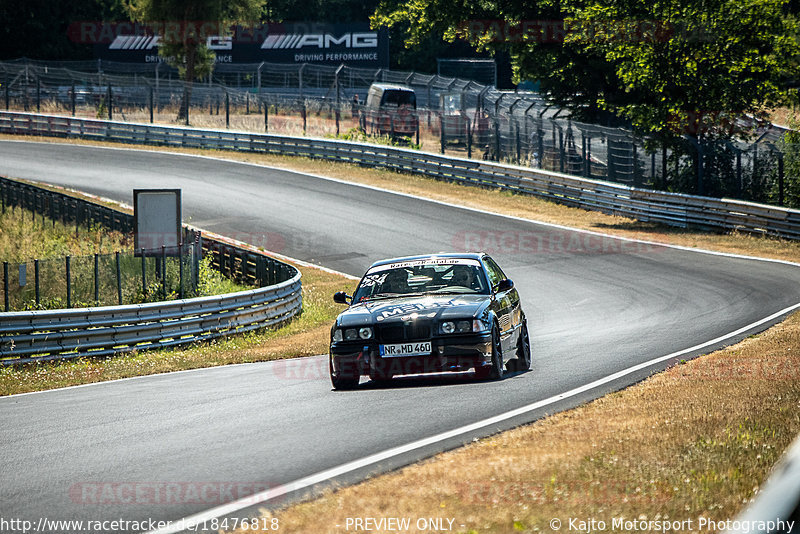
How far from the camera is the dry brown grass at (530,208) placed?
91.8 ft

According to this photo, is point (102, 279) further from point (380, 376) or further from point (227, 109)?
point (227, 109)

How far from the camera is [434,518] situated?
583 centimetres

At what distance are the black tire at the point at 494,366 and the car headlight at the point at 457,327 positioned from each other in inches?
12.8

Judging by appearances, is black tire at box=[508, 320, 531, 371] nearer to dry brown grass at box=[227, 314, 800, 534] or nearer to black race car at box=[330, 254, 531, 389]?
black race car at box=[330, 254, 531, 389]

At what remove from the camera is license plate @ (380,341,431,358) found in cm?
1123

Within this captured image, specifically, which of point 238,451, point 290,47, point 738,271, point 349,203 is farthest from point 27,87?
point 238,451

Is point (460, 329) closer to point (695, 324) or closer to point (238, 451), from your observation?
point (238, 451)

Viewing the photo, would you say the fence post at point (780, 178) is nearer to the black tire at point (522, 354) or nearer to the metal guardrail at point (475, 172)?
the metal guardrail at point (475, 172)

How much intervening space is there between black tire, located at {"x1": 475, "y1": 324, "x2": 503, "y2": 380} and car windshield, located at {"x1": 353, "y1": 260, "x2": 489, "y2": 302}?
901mm

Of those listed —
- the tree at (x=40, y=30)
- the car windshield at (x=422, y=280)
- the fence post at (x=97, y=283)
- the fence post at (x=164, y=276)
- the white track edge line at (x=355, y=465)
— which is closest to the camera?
the white track edge line at (x=355, y=465)

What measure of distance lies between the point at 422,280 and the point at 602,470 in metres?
6.12

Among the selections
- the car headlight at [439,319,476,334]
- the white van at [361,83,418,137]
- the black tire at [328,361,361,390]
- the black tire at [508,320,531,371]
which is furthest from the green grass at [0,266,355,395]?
the white van at [361,83,418,137]

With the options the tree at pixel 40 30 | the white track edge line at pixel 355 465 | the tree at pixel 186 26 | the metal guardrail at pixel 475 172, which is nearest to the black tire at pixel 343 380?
the white track edge line at pixel 355 465

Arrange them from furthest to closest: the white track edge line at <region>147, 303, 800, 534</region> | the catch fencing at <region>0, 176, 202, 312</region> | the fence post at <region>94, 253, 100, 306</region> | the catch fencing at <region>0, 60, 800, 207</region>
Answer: the catch fencing at <region>0, 60, 800, 207</region> < the fence post at <region>94, 253, 100, 306</region> < the catch fencing at <region>0, 176, 202, 312</region> < the white track edge line at <region>147, 303, 800, 534</region>
